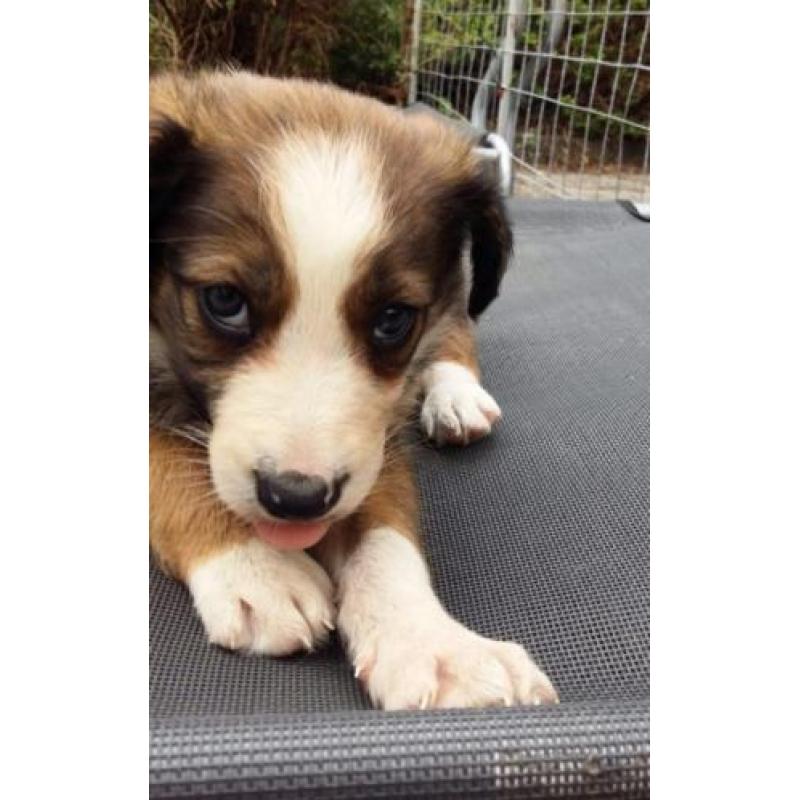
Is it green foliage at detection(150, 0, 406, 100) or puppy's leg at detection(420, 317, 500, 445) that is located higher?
green foliage at detection(150, 0, 406, 100)

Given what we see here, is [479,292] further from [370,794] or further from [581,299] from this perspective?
[370,794]

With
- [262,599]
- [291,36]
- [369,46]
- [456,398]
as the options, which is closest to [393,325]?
[262,599]

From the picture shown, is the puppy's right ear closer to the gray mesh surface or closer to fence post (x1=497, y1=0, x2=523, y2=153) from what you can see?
the gray mesh surface

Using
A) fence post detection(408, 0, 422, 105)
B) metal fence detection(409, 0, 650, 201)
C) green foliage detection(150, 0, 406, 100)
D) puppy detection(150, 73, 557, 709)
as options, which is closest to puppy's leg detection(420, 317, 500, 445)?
puppy detection(150, 73, 557, 709)

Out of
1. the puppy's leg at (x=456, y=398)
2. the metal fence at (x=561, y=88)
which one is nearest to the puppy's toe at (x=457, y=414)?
the puppy's leg at (x=456, y=398)

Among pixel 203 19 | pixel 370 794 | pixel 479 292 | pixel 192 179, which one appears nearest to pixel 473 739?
pixel 370 794

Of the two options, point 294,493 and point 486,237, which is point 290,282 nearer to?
point 294,493
